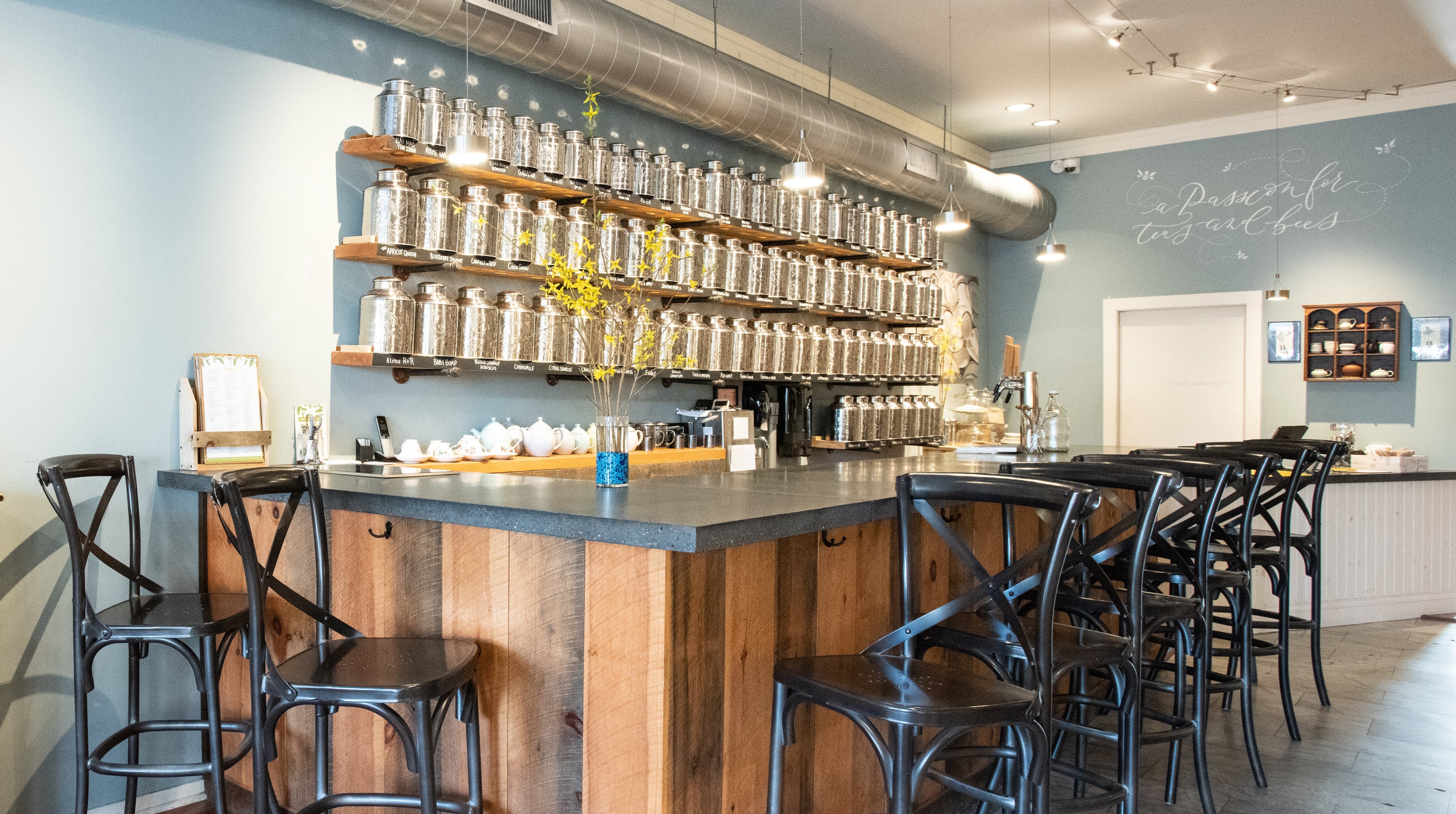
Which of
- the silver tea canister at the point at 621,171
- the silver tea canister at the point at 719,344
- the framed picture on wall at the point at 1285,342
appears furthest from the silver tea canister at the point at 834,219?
the framed picture on wall at the point at 1285,342

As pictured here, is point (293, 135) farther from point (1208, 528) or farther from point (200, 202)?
point (1208, 528)

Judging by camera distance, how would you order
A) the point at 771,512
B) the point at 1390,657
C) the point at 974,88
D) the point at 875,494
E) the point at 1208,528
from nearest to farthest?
1. the point at 771,512
2. the point at 875,494
3. the point at 1208,528
4. the point at 1390,657
5. the point at 974,88

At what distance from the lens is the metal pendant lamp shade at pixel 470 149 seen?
3193 mm

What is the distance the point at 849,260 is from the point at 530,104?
98.5 inches

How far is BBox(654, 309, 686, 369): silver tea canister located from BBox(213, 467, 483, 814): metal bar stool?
7.39 ft

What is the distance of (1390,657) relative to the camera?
15.5ft

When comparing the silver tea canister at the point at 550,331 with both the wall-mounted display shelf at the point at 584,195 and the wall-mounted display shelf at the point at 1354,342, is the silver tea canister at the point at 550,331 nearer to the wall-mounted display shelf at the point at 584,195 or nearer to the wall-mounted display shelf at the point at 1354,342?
the wall-mounted display shelf at the point at 584,195

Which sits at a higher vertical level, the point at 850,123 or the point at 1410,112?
the point at 1410,112

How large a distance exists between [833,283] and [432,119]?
2767 millimetres

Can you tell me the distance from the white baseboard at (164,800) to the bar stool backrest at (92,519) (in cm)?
60

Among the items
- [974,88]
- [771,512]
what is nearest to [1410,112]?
[974,88]

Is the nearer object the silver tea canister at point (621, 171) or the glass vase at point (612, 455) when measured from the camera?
the glass vase at point (612, 455)

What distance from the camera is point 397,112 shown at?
3430 millimetres

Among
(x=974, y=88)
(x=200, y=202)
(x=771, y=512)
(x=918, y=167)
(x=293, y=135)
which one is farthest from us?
(x=974, y=88)
